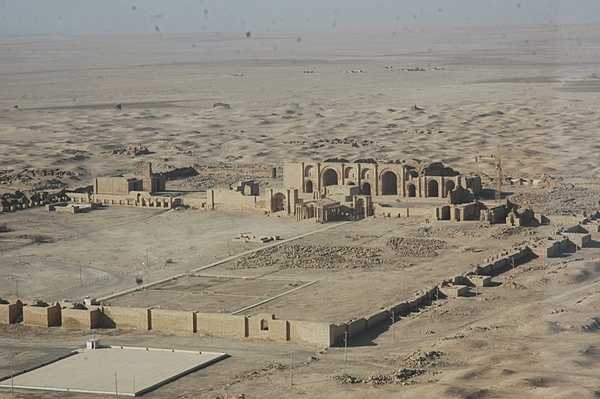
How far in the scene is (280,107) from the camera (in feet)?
285

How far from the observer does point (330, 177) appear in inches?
1795

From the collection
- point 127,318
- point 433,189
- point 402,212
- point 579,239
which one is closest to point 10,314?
point 127,318

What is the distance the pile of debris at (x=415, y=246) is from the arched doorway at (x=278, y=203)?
616cm

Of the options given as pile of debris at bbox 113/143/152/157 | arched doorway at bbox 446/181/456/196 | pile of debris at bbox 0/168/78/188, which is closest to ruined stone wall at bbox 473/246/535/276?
arched doorway at bbox 446/181/456/196

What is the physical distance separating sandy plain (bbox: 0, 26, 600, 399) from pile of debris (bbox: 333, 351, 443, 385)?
17 cm

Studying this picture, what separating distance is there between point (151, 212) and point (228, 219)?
310 cm

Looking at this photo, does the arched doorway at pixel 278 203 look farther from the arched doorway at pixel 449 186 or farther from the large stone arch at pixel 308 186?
the arched doorway at pixel 449 186

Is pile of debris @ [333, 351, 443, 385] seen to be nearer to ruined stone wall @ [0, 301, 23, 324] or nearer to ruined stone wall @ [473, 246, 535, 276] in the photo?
ruined stone wall @ [473, 246, 535, 276]

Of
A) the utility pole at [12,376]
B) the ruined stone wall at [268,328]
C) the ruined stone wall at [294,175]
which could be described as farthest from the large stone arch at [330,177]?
the utility pole at [12,376]

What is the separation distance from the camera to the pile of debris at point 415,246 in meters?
35.4

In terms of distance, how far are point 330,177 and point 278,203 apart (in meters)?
3.10

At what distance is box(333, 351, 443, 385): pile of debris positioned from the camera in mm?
22562

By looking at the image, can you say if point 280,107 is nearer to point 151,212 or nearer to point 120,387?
point 151,212

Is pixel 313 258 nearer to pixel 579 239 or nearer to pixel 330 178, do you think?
pixel 579 239
